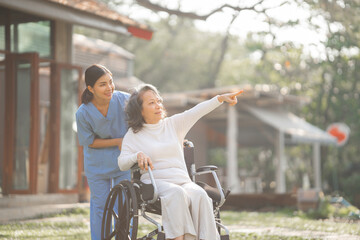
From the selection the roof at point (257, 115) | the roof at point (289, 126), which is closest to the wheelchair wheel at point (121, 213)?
the roof at point (257, 115)

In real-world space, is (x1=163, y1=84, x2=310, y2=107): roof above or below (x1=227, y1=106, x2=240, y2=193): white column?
above

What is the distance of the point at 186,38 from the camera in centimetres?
3312

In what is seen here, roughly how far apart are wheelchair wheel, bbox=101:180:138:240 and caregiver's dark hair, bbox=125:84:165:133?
455mm

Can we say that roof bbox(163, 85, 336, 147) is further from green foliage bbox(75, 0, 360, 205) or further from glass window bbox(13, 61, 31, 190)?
glass window bbox(13, 61, 31, 190)

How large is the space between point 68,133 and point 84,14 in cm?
193

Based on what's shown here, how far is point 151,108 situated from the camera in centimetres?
473

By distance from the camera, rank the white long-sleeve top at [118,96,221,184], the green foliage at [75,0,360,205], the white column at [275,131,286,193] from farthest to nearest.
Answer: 1. the white column at [275,131,286,193]
2. the green foliage at [75,0,360,205]
3. the white long-sleeve top at [118,96,221,184]

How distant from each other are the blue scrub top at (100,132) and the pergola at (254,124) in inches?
382

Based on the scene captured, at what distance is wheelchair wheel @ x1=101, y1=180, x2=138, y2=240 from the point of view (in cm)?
429

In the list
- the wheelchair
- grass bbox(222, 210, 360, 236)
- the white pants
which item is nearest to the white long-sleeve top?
the wheelchair

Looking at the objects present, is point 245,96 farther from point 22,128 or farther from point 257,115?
point 22,128

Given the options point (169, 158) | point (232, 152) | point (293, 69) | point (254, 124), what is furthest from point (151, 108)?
point (293, 69)

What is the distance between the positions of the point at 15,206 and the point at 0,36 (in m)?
2.44

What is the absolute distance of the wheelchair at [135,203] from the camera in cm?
432
